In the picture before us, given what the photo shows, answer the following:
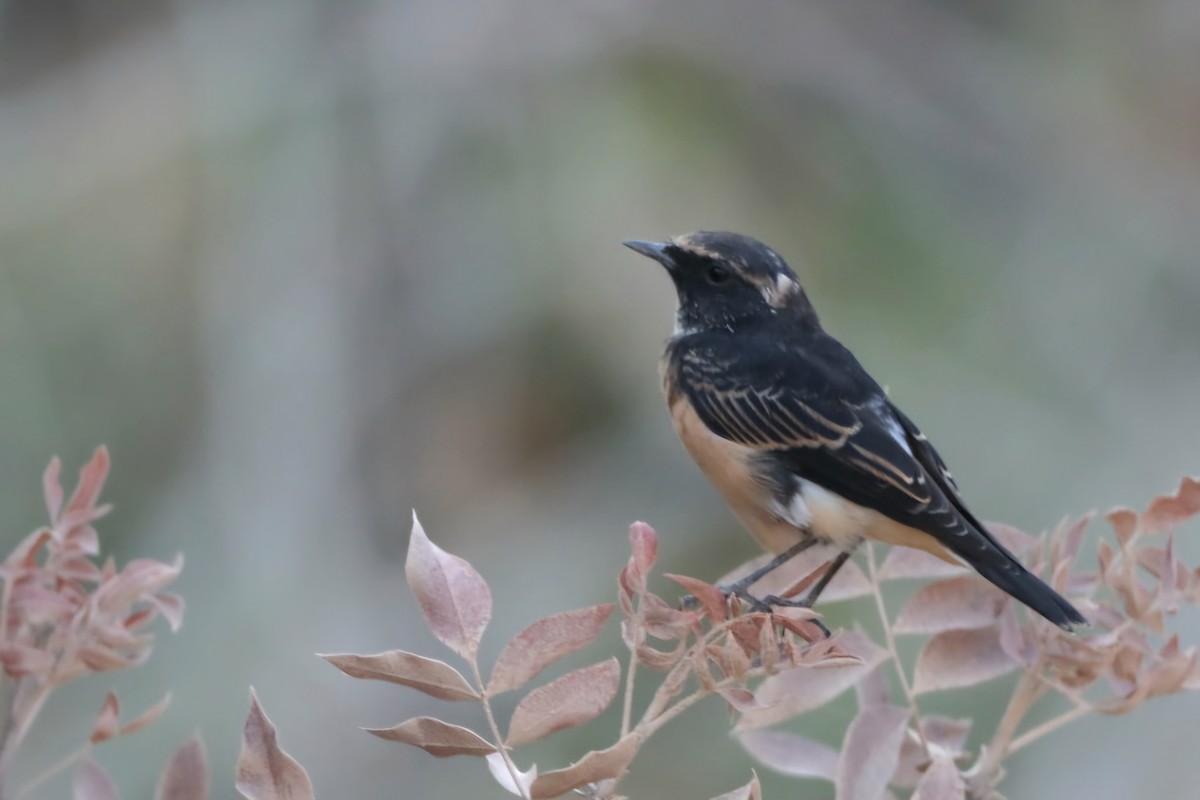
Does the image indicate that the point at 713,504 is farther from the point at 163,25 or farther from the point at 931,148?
the point at 163,25

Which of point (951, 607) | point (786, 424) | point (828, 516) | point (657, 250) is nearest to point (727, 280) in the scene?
point (657, 250)

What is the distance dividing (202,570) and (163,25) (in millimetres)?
3148

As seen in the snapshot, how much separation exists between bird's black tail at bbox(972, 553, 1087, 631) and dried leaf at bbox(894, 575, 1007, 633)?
29mm

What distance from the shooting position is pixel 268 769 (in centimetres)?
142

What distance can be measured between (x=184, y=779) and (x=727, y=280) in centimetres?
222

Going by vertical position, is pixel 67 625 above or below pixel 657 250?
below

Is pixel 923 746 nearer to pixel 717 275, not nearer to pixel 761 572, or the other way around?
pixel 761 572

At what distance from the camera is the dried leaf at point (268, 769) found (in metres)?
1.41

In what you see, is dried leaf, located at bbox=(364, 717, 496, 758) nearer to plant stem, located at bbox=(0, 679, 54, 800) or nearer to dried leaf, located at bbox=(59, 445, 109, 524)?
plant stem, located at bbox=(0, 679, 54, 800)

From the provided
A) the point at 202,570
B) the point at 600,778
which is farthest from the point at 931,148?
the point at 600,778

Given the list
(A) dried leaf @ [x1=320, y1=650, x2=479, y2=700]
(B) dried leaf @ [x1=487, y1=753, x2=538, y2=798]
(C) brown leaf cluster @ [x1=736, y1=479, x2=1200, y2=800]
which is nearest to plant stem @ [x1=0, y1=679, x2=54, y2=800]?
(A) dried leaf @ [x1=320, y1=650, x2=479, y2=700]

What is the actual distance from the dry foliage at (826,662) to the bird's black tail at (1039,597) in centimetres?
2

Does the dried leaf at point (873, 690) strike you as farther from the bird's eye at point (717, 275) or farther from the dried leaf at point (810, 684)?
the bird's eye at point (717, 275)

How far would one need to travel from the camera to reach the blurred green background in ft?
20.5
